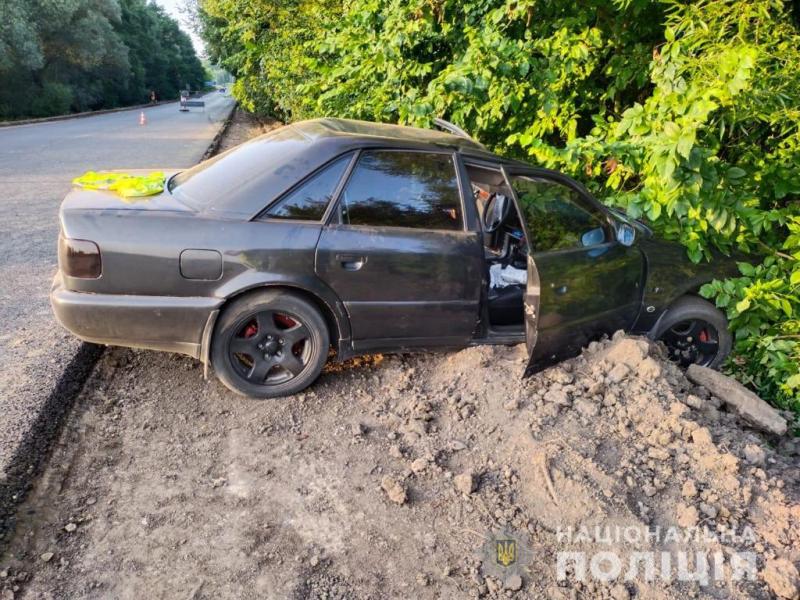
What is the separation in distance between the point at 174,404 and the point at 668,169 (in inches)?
134

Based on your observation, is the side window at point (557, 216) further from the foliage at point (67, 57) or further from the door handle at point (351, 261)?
the foliage at point (67, 57)

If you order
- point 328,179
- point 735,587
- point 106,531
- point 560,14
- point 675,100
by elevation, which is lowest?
point 735,587

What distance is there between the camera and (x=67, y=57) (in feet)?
115

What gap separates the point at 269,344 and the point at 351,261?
2.43 ft

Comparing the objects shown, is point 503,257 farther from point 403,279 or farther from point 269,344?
point 269,344

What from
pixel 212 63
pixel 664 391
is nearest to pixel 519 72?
pixel 664 391

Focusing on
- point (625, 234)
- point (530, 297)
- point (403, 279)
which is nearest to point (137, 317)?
point (403, 279)

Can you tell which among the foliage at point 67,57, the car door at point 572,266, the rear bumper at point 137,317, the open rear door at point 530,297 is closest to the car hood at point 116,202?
the rear bumper at point 137,317

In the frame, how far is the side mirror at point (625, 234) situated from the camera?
4113 mm

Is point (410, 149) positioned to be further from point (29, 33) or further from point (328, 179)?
point (29, 33)

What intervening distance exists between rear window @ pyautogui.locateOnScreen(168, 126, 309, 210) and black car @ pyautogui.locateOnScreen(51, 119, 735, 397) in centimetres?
1

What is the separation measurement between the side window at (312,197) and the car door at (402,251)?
8 centimetres

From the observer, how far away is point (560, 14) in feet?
18.2

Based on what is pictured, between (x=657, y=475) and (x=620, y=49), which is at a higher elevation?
(x=620, y=49)
